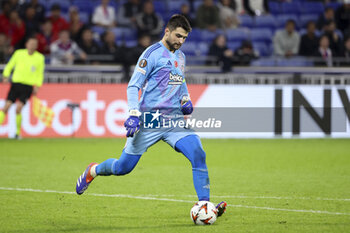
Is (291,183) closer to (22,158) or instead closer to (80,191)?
(80,191)

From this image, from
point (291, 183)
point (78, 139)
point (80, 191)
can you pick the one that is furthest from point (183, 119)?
point (78, 139)

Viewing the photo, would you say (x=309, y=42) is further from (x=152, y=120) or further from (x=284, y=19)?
(x=152, y=120)

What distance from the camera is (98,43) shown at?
63.4 ft

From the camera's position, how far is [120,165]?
23.8 feet

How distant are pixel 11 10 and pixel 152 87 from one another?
12954mm

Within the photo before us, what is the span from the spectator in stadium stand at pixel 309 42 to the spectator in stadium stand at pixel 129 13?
4834 mm

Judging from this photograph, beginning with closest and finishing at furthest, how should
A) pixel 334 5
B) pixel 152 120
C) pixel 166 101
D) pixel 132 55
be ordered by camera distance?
pixel 152 120 < pixel 166 101 < pixel 132 55 < pixel 334 5

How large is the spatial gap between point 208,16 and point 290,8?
3.30m

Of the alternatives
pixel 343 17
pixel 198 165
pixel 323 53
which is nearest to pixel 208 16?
pixel 323 53

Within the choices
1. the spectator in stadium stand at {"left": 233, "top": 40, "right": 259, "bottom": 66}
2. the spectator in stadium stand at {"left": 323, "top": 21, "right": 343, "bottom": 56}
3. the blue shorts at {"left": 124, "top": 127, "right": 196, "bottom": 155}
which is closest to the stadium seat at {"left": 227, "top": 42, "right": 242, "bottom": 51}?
the spectator in stadium stand at {"left": 233, "top": 40, "right": 259, "bottom": 66}

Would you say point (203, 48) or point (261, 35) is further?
point (261, 35)

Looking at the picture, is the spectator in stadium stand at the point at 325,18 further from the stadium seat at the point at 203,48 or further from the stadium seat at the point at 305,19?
the stadium seat at the point at 203,48

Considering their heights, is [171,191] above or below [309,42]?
below

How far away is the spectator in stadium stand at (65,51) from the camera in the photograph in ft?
59.3
